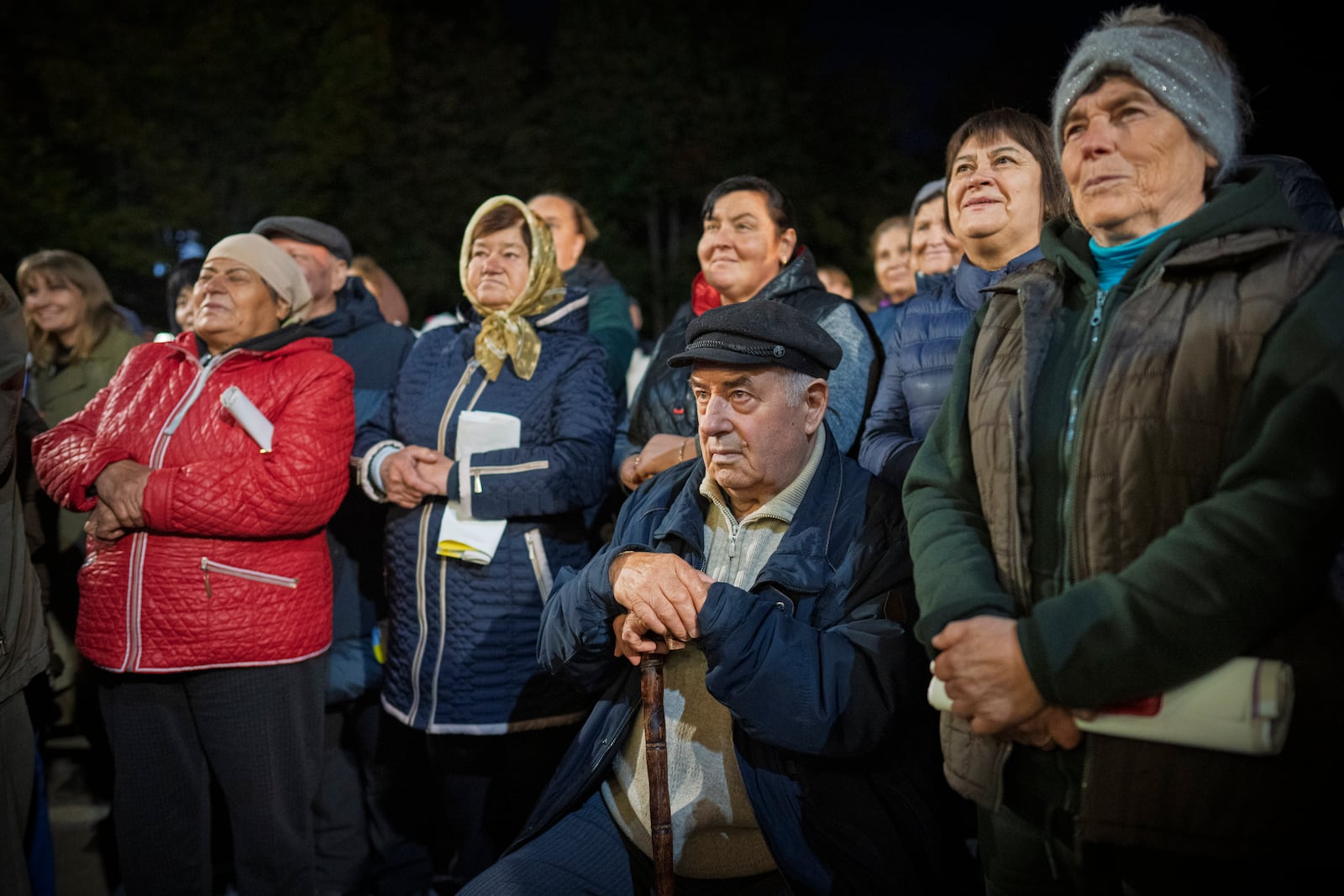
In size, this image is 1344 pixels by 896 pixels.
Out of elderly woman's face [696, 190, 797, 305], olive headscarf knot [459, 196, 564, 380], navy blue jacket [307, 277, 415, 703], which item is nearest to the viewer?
olive headscarf knot [459, 196, 564, 380]

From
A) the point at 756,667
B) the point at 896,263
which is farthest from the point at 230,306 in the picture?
the point at 896,263

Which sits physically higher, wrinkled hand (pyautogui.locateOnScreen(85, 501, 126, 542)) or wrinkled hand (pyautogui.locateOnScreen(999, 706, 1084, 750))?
wrinkled hand (pyautogui.locateOnScreen(85, 501, 126, 542))

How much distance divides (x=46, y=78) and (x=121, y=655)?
15.3 meters

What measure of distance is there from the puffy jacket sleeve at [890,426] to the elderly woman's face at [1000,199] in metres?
0.42

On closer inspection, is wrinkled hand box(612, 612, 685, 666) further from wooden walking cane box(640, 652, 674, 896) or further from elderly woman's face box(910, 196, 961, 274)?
elderly woman's face box(910, 196, 961, 274)

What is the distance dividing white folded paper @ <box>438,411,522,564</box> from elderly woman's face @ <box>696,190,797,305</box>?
1.00m

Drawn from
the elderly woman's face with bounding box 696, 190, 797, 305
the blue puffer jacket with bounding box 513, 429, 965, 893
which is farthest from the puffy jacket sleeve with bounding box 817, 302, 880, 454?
the blue puffer jacket with bounding box 513, 429, 965, 893

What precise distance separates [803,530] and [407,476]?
1696 millimetres

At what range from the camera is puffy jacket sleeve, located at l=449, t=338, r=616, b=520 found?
362 cm

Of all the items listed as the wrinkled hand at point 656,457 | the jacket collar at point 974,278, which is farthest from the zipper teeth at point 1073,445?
the wrinkled hand at point 656,457

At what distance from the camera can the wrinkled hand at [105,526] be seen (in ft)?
11.0

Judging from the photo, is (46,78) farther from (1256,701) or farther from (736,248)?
(1256,701)

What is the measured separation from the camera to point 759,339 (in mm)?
2592

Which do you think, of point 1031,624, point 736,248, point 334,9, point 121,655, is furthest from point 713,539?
point 334,9
